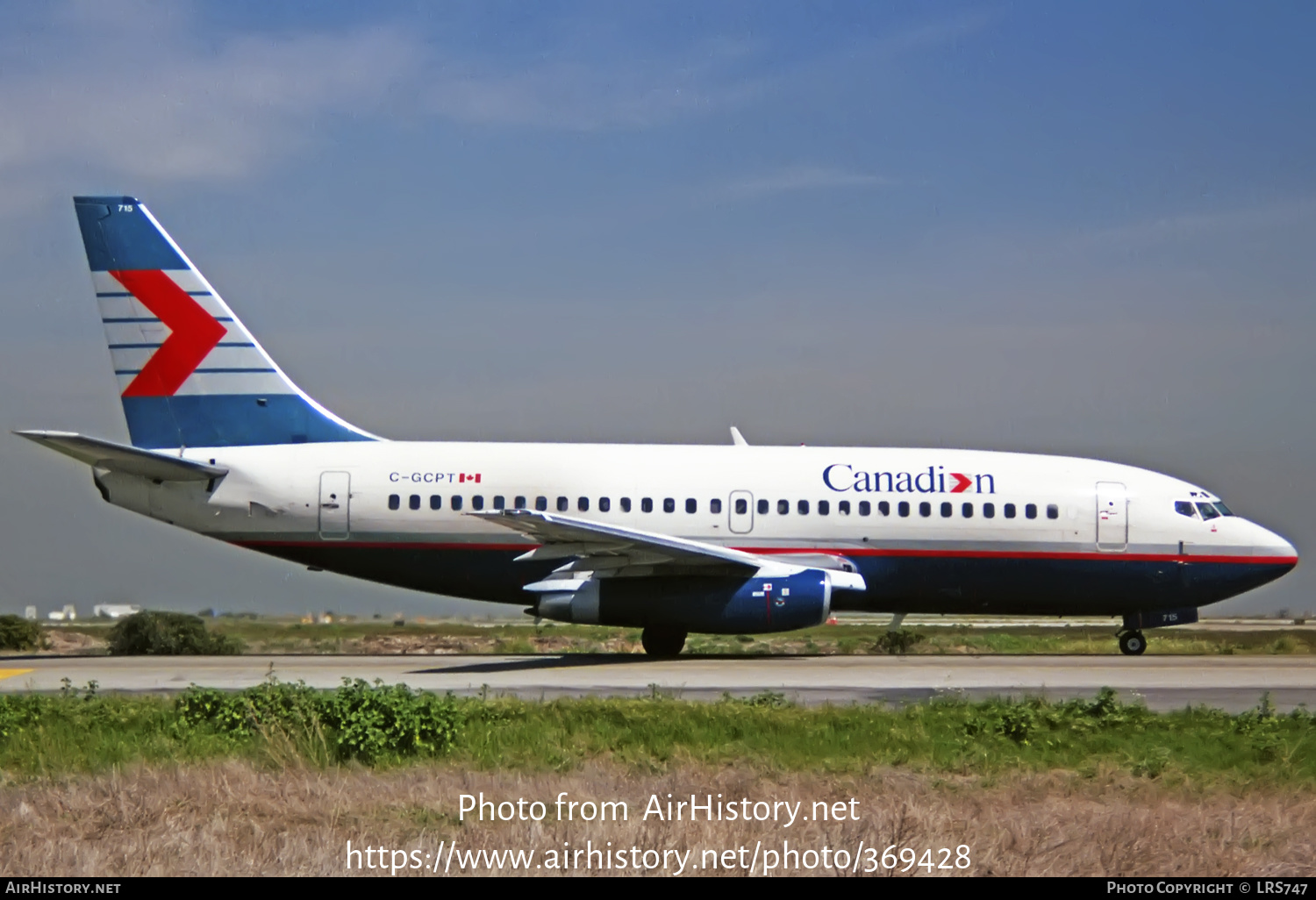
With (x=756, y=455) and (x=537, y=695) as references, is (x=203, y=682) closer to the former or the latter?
(x=537, y=695)

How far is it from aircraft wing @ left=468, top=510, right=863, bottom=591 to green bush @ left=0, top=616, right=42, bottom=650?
15360 millimetres

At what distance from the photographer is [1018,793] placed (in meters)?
10.8

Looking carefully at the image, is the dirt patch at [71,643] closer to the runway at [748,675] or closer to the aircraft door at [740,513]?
the runway at [748,675]

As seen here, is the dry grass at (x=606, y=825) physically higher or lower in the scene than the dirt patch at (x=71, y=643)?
higher

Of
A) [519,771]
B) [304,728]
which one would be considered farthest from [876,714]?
[304,728]

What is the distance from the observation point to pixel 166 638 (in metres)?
31.7

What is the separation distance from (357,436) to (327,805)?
17094mm

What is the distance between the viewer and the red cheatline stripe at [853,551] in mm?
24953

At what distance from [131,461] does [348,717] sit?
13.6 metres

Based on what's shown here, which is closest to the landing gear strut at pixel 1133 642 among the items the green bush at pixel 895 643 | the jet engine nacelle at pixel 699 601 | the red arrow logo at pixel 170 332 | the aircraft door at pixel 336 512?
the green bush at pixel 895 643

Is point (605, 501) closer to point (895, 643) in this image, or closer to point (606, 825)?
point (895, 643)

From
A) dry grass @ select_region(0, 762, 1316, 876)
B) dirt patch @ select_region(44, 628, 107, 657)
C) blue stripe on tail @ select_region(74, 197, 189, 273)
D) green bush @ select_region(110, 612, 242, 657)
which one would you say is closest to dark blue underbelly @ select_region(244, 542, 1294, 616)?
blue stripe on tail @ select_region(74, 197, 189, 273)

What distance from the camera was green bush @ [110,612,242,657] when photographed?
31078mm

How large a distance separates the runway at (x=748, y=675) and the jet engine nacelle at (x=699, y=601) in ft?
2.29
